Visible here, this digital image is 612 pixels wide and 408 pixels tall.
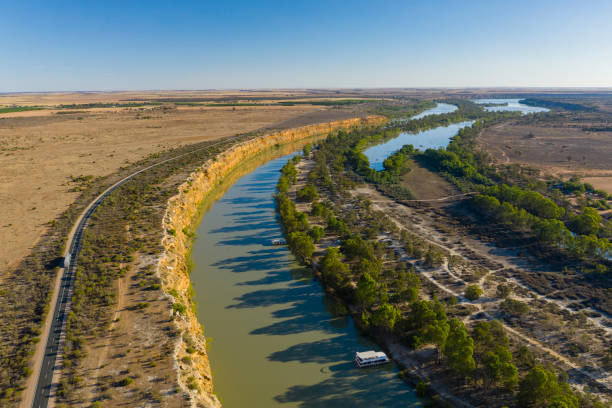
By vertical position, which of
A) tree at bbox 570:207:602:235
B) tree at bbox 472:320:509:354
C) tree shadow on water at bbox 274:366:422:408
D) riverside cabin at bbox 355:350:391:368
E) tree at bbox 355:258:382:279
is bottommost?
tree shadow on water at bbox 274:366:422:408

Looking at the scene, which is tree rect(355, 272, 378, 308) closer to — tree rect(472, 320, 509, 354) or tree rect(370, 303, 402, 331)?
tree rect(370, 303, 402, 331)

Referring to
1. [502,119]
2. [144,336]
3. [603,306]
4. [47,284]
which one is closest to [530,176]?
[603,306]

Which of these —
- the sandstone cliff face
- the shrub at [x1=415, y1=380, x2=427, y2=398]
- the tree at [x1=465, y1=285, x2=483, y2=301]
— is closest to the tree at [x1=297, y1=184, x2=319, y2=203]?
the sandstone cliff face

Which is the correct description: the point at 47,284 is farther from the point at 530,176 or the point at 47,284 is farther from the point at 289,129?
the point at 289,129

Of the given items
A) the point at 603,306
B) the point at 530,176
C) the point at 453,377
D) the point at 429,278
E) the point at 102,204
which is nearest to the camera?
the point at 453,377

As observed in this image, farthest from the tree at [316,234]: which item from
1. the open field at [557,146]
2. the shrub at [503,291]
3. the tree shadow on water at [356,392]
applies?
the open field at [557,146]

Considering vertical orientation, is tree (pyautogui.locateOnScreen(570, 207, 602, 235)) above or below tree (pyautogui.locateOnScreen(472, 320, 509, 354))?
above
